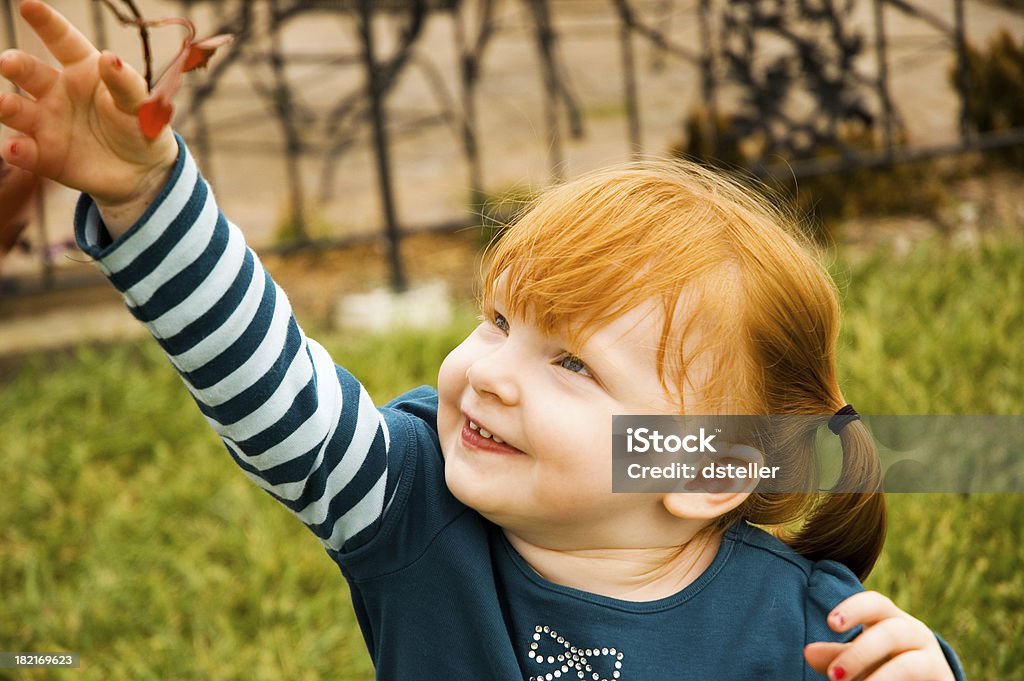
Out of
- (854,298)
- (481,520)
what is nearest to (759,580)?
(481,520)

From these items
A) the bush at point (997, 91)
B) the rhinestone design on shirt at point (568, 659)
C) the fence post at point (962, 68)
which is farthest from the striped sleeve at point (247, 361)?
the bush at point (997, 91)

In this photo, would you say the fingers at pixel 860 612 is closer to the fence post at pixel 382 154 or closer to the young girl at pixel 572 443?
the young girl at pixel 572 443

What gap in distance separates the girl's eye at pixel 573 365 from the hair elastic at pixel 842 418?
315 millimetres

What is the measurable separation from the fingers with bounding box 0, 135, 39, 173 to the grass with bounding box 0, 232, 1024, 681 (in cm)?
144

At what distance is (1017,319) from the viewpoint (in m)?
3.12

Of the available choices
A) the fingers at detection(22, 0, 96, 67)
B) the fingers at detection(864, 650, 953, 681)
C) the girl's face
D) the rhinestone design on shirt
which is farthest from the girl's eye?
the fingers at detection(22, 0, 96, 67)

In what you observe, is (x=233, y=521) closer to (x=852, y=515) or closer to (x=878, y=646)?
(x=852, y=515)

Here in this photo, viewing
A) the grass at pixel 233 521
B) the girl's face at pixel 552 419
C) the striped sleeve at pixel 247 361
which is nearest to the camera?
the striped sleeve at pixel 247 361

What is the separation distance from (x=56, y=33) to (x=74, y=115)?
0.07 m

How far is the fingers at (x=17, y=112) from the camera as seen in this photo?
839mm

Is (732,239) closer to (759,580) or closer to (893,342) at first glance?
(759,580)

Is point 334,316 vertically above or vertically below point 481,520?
below

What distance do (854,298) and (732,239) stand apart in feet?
7.87

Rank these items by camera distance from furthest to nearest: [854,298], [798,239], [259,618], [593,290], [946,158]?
[946,158]
[854,298]
[259,618]
[798,239]
[593,290]
